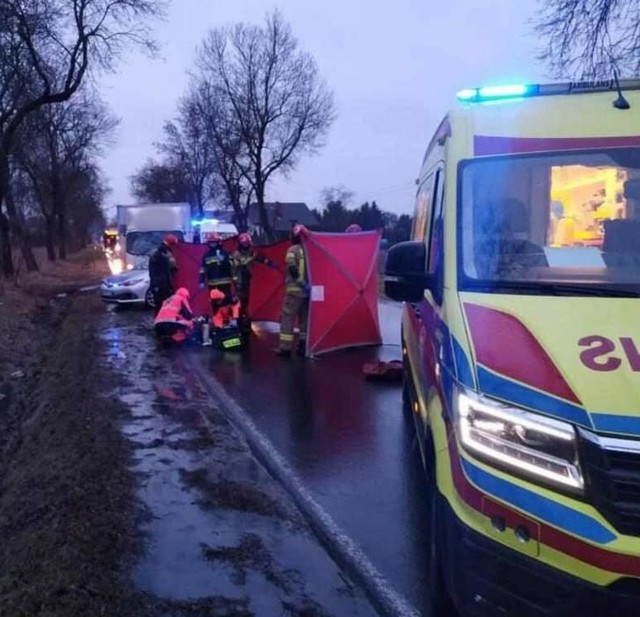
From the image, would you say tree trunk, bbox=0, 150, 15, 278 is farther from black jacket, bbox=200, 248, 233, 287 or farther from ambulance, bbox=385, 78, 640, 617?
ambulance, bbox=385, 78, 640, 617

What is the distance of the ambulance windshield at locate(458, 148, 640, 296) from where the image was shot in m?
4.43

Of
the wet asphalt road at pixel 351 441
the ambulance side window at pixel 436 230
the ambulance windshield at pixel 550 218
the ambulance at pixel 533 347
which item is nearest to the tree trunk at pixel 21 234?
the wet asphalt road at pixel 351 441

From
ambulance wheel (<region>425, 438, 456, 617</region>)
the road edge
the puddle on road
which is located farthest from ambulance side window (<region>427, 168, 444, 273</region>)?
the puddle on road

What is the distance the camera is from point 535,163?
15.7 ft

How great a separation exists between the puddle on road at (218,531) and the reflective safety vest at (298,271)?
390 cm

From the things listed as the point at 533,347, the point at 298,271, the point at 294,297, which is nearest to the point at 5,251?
the point at 294,297

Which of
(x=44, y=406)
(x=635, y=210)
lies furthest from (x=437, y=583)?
(x=44, y=406)

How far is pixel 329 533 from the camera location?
5879 millimetres

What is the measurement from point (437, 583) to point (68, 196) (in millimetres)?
70348

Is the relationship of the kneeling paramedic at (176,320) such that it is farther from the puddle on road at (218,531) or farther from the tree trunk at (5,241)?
the tree trunk at (5,241)

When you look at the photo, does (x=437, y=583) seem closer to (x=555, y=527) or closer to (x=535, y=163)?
(x=555, y=527)

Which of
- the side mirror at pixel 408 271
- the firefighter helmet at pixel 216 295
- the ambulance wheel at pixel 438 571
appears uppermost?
the side mirror at pixel 408 271

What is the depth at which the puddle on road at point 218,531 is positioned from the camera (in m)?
4.88

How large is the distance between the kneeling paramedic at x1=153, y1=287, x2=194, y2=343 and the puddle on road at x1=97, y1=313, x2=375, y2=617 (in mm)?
5763
